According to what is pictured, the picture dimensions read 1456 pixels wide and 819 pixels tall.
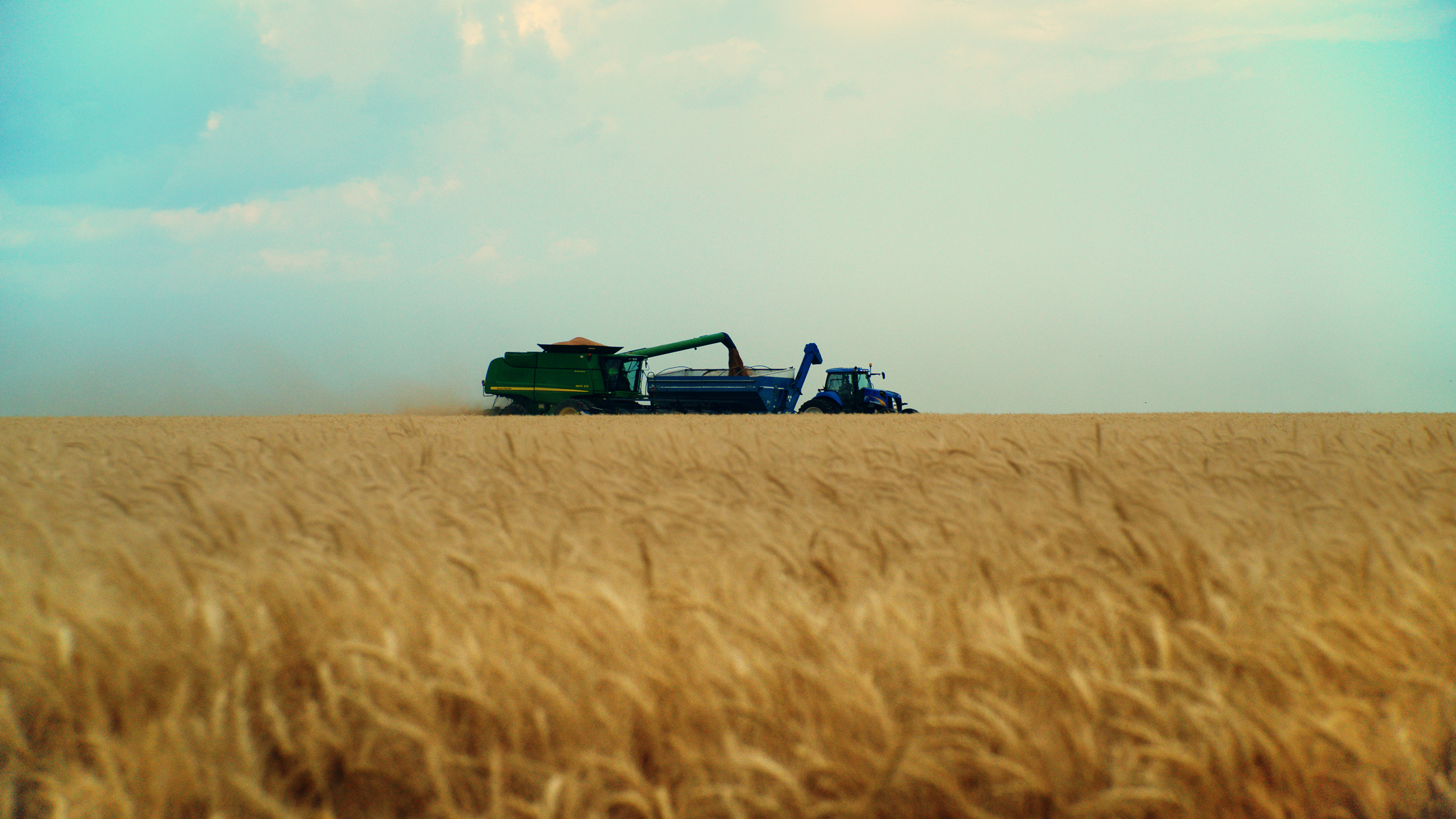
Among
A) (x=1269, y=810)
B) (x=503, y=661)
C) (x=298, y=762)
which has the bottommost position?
(x=1269, y=810)

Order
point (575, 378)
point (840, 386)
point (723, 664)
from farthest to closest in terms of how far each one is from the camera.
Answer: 1. point (575, 378)
2. point (840, 386)
3. point (723, 664)

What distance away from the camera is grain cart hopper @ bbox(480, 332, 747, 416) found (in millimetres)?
21047

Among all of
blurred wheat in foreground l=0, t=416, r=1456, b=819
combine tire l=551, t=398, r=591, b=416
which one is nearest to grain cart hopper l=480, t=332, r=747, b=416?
combine tire l=551, t=398, r=591, b=416

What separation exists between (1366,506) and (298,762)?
3413 mm

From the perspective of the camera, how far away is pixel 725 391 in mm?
19891

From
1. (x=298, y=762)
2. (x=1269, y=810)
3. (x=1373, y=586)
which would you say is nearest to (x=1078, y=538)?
(x=1373, y=586)

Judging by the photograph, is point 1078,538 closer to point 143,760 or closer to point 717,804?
point 717,804

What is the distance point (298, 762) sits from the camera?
4.52 ft

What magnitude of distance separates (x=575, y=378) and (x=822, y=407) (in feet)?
22.7

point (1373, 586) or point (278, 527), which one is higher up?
point (278, 527)

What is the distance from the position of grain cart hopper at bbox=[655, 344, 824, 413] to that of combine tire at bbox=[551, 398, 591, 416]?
1.91 metres

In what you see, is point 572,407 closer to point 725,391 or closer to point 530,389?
point 530,389

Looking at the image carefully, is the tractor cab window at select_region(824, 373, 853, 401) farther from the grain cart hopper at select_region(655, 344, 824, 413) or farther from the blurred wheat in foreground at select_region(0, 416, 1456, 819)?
the blurred wheat in foreground at select_region(0, 416, 1456, 819)

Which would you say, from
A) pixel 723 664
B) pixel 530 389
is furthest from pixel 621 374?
pixel 723 664
